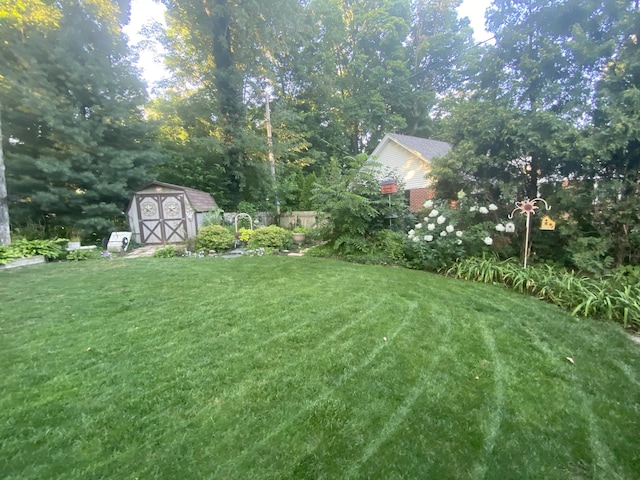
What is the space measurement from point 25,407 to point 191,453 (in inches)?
44.1

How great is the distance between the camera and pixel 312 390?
6.12 feet

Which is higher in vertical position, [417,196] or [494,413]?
[417,196]

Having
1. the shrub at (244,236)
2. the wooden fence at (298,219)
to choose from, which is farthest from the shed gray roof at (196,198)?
the wooden fence at (298,219)

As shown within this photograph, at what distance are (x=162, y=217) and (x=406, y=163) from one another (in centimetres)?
1021

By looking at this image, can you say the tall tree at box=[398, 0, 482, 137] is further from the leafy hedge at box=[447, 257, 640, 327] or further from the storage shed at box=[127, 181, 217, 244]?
the leafy hedge at box=[447, 257, 640, 327]

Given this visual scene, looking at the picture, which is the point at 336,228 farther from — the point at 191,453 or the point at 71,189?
the point at 71,189

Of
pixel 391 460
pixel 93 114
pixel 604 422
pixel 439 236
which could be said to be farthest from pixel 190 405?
pixel 93 114

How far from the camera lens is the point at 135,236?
9766 millimetres

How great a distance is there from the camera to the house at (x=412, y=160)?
12.5 meters

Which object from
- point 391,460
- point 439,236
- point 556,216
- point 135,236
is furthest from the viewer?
point 135,236

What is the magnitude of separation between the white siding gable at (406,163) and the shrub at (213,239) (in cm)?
732

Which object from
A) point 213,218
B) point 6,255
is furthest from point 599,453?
Result: point 213,218

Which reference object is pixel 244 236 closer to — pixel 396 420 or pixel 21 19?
pixel 396 420

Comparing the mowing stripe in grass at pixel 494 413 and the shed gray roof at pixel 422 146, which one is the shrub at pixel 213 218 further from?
the mowing stripe in grass at pixel 494 413
